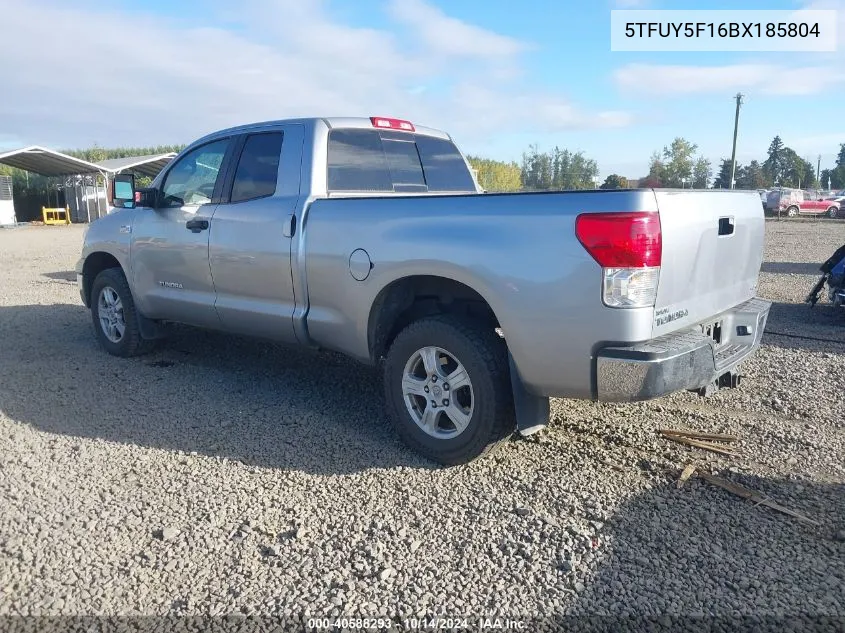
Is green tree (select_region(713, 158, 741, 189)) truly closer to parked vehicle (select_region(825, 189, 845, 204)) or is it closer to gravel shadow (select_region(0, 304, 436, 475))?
parked vehicle (select_region(825, 189, 845, 204))

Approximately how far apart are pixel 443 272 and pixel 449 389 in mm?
685

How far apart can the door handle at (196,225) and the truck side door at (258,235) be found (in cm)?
11

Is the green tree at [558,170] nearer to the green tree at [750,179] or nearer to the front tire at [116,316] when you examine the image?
the front tire at [116,316]

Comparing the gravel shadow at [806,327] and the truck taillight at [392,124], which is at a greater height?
the truck taillight at [392,124]

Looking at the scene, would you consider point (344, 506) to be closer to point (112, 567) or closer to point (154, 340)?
point (112, 567)

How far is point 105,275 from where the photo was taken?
639 centimetres

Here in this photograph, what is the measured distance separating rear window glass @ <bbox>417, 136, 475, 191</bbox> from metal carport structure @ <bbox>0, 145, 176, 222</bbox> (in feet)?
106

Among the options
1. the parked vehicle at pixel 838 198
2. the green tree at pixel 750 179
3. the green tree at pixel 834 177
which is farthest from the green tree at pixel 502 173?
the green tree at pixel 834 177

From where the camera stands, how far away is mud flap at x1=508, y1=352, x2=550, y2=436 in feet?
12.0

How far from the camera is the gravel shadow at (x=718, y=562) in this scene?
8.73ft

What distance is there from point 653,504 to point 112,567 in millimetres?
2601

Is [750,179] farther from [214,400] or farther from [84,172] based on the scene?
[214,400]

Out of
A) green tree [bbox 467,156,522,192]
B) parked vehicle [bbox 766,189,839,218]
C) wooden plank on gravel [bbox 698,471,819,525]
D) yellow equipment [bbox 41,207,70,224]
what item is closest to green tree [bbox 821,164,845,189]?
parked vehicle [bbox 766,189,839,218]

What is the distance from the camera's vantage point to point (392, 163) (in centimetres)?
538
